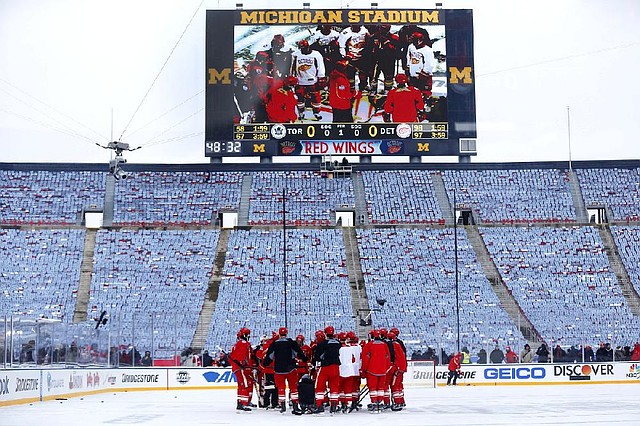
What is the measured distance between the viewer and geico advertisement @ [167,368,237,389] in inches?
1506

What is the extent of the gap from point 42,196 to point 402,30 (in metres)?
21.5

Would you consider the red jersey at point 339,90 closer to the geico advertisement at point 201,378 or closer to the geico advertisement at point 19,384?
the geico advertisement at point 201,378

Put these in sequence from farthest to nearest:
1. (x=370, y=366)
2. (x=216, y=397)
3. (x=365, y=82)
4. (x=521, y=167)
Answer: (x=521, y=167), (x=365, y=82), (x=216, y=397), (x=370, y=366)

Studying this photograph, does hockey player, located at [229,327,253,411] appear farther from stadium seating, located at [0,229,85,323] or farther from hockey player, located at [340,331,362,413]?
stadium seating, located at [0,229,85,323]

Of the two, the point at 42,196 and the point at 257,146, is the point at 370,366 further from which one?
the point at 42,196

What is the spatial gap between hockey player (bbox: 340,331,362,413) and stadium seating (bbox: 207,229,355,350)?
2231 centimetres

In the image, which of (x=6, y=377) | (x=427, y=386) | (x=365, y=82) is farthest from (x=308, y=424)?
(x=365, y=82)

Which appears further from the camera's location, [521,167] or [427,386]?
[521,167]

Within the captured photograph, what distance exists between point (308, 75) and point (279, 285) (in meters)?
10.7

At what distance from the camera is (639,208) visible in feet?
206

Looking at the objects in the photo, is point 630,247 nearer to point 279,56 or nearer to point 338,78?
point 338,78

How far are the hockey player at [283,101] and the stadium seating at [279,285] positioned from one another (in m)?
6.32

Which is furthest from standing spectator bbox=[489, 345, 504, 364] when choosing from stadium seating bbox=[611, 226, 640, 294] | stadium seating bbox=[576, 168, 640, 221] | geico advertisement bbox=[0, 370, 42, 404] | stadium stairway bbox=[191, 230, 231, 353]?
stadium seating bbox=[576, 168, 640, 221]

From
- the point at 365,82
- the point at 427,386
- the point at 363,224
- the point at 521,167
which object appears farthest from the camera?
the point at 521,167
